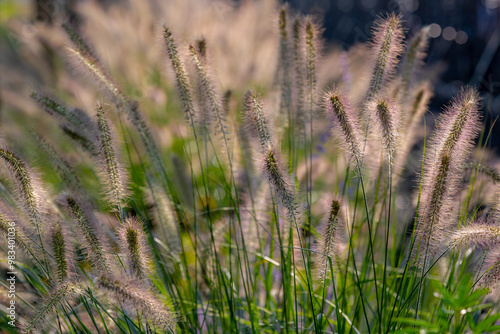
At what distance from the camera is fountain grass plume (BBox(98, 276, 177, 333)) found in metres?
1.21

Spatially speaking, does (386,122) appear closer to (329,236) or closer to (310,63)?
(329,236)

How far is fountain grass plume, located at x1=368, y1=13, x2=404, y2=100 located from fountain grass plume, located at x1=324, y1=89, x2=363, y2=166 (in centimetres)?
30

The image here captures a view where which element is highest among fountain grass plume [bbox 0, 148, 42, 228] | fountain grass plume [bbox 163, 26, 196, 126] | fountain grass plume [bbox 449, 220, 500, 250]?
fountain grass plume [bbox 163, 26, 196, 126]

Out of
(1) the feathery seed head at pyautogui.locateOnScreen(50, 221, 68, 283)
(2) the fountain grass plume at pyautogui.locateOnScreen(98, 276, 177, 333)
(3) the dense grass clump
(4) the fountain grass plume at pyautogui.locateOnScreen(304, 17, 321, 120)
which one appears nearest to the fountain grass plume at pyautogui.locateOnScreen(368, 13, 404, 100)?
(3) the dense grass clump

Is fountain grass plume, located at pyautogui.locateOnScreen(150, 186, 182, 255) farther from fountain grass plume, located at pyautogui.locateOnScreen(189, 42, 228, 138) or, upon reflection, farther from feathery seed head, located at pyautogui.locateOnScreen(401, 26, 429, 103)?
feathery seed head, located at pyautogui.locateOnScreen(401, 26, 429, 103)

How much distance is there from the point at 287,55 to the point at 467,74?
325 cm

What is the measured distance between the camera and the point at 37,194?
138 cm

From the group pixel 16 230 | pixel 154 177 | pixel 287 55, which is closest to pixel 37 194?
pixel 16 230

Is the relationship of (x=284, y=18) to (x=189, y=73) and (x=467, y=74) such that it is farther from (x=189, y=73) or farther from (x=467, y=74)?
(x=467, y=74)

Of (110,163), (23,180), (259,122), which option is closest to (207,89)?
(259,122)

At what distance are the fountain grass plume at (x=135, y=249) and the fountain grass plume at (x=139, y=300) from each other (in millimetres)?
60

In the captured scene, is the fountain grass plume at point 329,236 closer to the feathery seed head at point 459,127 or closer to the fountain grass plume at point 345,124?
the fountain grass plume at point 345,124

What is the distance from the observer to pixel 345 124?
4.49 feet

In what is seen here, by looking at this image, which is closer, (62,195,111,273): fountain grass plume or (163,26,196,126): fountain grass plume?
(62,195,111,273): fountain grass plume
